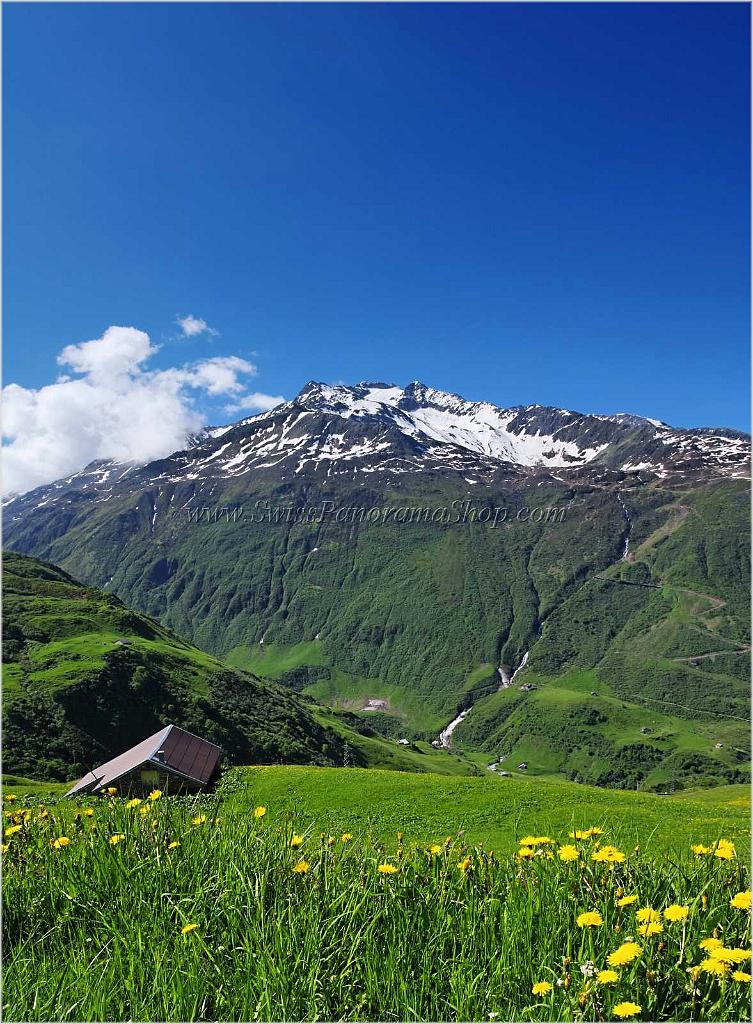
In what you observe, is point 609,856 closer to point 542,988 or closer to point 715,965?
point 542,988

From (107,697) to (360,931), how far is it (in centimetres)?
11349

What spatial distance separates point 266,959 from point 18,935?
230 cm

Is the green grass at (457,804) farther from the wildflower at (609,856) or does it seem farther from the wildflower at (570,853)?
the wildflower at (570,853)

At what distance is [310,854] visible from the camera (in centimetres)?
521

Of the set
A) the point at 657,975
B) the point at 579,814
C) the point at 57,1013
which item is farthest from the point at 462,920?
the point at 579,814

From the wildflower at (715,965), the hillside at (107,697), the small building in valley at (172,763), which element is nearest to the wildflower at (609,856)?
the wildflower at (715,965)

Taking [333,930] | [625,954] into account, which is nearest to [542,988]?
[625,954]

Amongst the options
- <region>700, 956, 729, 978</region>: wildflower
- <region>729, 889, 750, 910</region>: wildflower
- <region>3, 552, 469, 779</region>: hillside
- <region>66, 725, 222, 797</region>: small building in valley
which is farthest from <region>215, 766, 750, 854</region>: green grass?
<region>3, 552, 469, 779</region>: hillside

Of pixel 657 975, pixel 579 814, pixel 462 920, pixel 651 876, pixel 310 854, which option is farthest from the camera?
pixel 579 814

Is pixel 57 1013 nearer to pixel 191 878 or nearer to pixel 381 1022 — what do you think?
pixel 191 878

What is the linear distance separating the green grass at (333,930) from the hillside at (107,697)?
74.5 m

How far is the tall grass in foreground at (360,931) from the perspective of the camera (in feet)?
11.2

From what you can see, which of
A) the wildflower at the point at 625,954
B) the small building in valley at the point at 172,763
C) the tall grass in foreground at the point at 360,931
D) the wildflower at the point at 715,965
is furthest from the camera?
the small building in valley at the point at 172,763

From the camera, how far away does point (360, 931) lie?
4.04m
